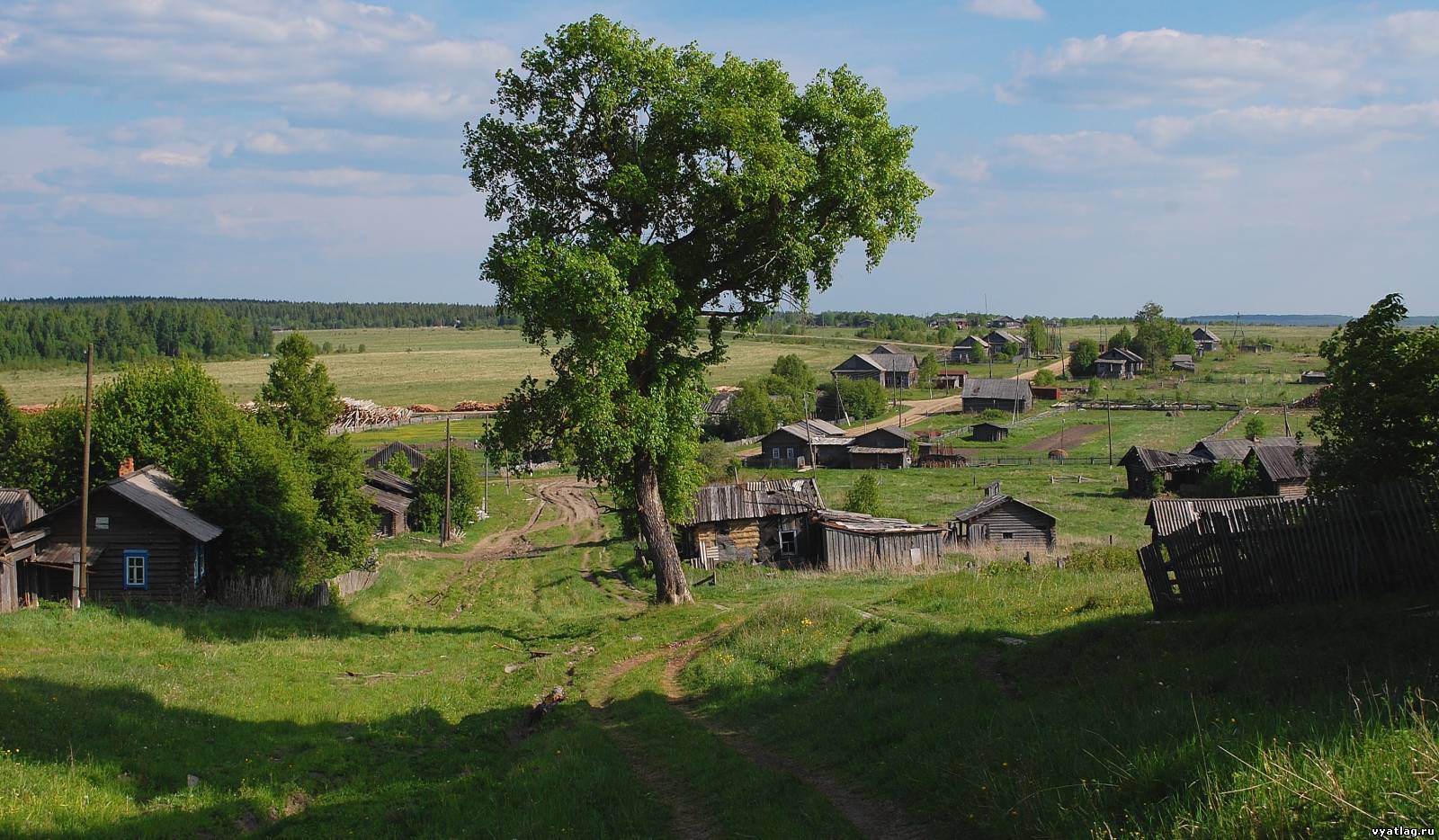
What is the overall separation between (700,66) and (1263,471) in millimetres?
55117

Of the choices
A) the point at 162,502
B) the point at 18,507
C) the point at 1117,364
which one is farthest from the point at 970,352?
the point at 162,502

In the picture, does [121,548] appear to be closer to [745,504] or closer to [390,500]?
[745,504]

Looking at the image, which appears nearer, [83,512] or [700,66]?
[700,66]

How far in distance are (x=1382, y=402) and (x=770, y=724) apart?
33.3ft

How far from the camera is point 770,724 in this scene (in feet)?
50.9

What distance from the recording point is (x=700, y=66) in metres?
25.4

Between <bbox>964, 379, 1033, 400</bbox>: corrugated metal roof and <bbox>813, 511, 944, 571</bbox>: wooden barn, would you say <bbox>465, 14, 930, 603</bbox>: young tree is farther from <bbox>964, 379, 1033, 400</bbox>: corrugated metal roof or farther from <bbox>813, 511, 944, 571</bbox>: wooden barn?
<bbox>964, 379, 1033, 400</bbox>: corrugated metal roof

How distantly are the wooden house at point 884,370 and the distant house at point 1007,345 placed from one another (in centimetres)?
4120

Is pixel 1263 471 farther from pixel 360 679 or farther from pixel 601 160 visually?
pixel 360 679

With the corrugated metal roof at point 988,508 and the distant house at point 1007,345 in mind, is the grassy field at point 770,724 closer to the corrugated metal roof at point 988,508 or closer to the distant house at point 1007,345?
the corrugated metal roof at point 988,508

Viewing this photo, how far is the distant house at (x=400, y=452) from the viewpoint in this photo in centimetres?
7612

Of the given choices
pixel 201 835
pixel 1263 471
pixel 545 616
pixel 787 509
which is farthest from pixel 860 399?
pixel 201 835

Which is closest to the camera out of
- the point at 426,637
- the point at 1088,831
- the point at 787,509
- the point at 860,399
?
the point at 1088,831

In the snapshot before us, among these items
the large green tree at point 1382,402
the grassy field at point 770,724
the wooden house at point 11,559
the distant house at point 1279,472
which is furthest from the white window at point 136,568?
the distant house at point 1279,472
